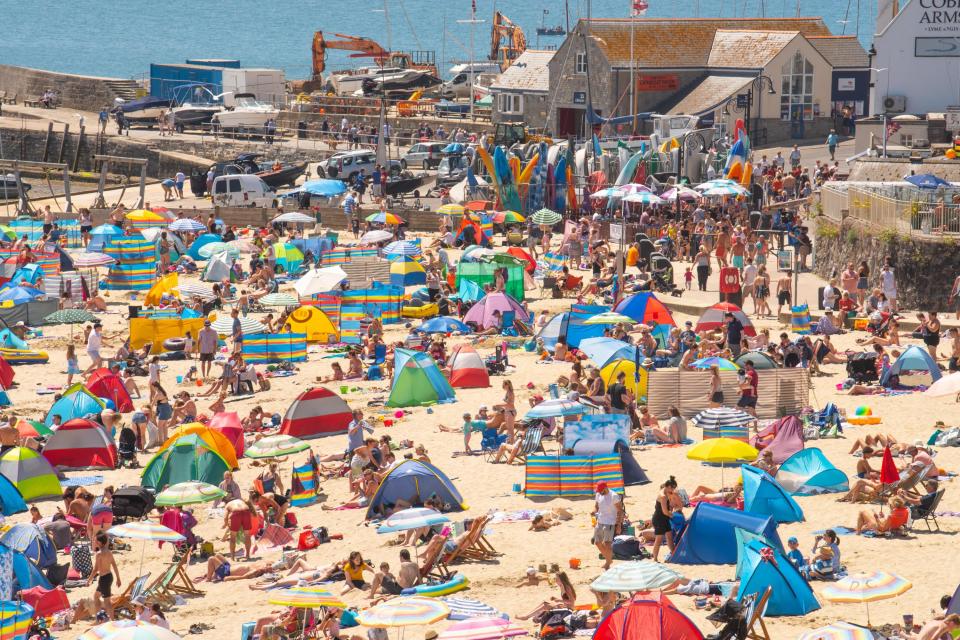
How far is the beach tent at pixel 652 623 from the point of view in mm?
12266

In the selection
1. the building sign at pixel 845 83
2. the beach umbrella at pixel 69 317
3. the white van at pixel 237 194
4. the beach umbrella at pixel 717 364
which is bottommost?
the beach umbrella at pixel 69 317

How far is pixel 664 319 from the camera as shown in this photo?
83.7 ft

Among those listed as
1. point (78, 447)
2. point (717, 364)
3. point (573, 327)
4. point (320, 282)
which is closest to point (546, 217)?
point (320, 282)

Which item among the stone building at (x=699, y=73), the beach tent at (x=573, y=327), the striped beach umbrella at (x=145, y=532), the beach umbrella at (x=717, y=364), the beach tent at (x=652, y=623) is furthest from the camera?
the stone building at (x=699, y=73)

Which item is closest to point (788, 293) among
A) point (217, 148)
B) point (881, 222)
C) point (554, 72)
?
point (881, 222)

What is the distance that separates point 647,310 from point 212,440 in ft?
29.0

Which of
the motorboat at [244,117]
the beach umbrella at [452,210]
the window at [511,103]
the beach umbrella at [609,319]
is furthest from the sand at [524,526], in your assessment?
the motorboat at [244,117]

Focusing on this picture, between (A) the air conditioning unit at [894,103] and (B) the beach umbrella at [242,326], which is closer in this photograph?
(B) the beach umbrella at [242,326]

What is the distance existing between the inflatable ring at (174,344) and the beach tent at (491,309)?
16.8 ft

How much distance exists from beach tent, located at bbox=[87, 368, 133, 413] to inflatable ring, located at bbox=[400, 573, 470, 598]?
978 centimetres

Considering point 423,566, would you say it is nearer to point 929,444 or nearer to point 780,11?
point 929,444

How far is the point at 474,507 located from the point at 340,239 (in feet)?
69.3

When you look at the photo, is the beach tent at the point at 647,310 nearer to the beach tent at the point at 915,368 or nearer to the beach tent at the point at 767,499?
the beach tent at the point at 915,368

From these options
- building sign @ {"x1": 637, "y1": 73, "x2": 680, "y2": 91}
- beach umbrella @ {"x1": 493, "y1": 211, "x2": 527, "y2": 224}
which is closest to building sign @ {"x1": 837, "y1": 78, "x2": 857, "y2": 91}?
building sign @ {"x1": 637, "y1": 73, "x2": 680, "y2": 91}
